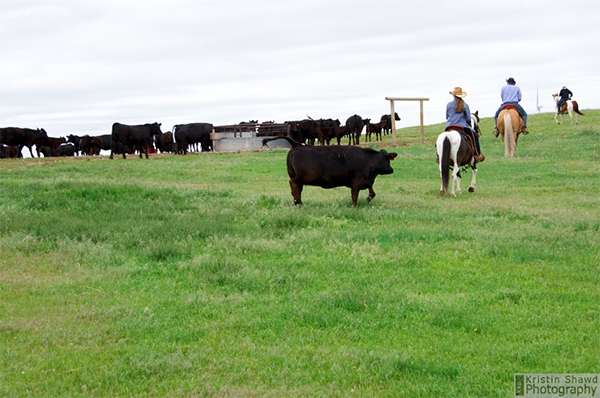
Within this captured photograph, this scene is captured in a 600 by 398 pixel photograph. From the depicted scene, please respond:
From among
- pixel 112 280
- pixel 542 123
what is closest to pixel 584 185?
pixel 112 280

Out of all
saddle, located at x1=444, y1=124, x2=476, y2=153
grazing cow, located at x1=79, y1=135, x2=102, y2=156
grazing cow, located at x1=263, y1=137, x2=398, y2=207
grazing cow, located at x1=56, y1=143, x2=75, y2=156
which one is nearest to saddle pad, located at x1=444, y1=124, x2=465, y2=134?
saddle, located at x1=444, y1=124, x2=476, y2=153

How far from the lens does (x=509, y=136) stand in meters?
22.2

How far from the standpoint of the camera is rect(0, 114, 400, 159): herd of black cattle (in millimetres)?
29766

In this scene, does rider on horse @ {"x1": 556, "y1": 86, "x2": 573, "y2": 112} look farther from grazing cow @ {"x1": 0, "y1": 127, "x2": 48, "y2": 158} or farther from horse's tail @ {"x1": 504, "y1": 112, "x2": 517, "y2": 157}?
grazing cow @ {"x1": 0, "y1": 127, "x2": 48, "y2": 158}

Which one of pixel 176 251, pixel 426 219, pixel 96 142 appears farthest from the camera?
pixel 96 142

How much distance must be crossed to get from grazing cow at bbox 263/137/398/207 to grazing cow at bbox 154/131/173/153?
3330 cm

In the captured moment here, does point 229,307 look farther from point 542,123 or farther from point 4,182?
point 542,123

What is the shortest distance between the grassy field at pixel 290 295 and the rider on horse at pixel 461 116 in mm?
2464

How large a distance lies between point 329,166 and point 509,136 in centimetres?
1331

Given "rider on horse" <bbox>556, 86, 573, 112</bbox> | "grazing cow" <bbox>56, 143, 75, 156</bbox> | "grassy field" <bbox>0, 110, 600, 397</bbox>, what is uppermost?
"rider on horse" <bbox>556, 86, 573, 112</bbox>

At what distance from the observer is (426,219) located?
10.5 m

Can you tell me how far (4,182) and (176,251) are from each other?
926cm

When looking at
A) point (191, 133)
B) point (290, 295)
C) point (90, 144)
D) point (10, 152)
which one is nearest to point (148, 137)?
point (191, 133)

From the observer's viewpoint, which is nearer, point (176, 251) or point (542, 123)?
point (176, 251)
